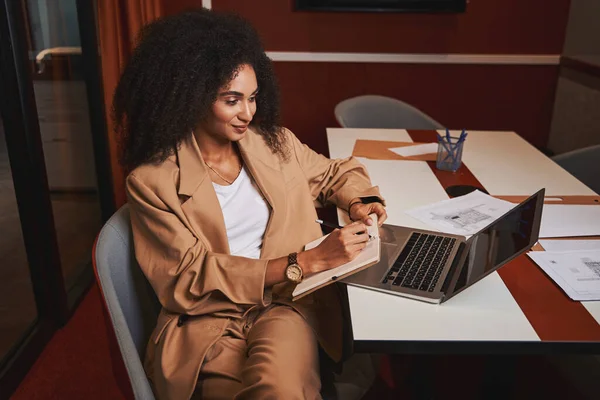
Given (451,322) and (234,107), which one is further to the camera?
(234,107)

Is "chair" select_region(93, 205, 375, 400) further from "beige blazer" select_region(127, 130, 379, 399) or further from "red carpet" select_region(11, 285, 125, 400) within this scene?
"red carpet" select_region(11, 285, 125, 400)

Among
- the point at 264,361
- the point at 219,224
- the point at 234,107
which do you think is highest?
the point at 234,107

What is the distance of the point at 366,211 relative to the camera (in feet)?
5.16

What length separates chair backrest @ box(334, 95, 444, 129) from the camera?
3012 mm

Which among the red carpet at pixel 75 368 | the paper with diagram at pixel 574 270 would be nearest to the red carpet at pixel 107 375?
the red carpet at pixel 75 368

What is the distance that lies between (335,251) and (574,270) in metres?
0.56

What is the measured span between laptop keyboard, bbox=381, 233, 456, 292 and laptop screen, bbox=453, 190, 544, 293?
6cm

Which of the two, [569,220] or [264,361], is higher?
[569,220]

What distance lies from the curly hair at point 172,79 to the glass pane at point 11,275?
1.03 meters

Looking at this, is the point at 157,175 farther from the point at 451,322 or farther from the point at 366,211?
the point at 451,322

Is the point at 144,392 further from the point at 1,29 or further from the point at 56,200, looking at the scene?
the point at 56,200

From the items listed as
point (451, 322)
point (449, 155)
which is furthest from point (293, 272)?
point (449, 155)

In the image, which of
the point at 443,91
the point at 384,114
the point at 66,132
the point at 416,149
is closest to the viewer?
the point at 416,149

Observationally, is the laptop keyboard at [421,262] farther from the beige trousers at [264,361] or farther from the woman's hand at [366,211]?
the beige trousers at [264,361]
